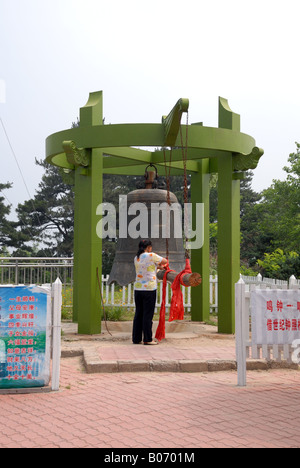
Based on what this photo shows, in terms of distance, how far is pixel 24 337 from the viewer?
5566 millimetres

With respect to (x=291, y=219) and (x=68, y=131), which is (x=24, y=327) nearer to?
(x=68, y=131)

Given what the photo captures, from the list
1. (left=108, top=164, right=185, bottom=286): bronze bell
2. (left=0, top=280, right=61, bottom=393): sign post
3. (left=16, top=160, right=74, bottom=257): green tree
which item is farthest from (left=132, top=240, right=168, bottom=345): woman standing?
(left=16, top=160, right=74, bottom=257): green tree

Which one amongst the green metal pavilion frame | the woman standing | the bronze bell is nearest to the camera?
the woman standing

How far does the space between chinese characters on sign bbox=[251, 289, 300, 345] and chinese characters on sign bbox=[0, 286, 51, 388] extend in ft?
7.77

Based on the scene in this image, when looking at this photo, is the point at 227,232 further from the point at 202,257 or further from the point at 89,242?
the point at 89,242

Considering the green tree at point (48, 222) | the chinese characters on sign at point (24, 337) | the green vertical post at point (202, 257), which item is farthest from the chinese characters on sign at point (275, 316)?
the green tree at point (48, 222)

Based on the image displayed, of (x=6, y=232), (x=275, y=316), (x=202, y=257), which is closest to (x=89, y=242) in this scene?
(x=202, y=257)

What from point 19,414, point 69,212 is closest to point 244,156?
point 19,414

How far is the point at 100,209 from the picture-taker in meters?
9.35

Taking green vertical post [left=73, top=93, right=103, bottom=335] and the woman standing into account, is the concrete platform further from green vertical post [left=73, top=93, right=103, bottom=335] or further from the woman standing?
green vertical post [left=73, top=93, right=103, bottom=335]

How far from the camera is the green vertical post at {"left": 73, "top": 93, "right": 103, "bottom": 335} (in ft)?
29.8

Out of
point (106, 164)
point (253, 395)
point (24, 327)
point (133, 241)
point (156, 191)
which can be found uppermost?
point (106, 164)

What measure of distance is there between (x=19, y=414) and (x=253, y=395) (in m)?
2.40

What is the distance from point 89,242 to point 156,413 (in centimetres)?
486
